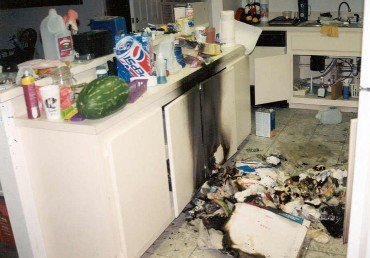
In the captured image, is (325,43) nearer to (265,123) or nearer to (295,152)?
(265,123)

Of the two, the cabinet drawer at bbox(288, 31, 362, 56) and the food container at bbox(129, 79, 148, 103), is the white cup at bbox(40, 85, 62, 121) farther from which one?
the cabinet drawer at bbox(288, 31, 362, 56)

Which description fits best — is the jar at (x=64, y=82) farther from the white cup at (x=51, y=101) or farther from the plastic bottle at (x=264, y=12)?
the plastic bottle at (x=264, y=12)

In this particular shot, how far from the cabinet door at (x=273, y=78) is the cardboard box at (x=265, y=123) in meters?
0.62

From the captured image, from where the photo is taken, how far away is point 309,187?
280 centimetres

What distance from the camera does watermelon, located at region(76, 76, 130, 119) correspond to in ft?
6.11

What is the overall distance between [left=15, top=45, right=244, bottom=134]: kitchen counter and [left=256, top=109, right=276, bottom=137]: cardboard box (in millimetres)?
878

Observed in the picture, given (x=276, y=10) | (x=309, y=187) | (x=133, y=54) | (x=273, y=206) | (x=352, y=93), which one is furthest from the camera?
(x=276, y=10)

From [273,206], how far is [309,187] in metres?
0.35

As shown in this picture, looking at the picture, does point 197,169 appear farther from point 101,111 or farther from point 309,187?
point 101,111

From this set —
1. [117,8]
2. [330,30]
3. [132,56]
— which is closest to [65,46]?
[132,56]

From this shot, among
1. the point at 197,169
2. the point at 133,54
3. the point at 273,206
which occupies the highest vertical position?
the point at 133,54

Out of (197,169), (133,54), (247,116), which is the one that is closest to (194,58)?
(133,54)

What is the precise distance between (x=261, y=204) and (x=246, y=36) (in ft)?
4.89

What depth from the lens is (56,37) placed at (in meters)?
2.34
